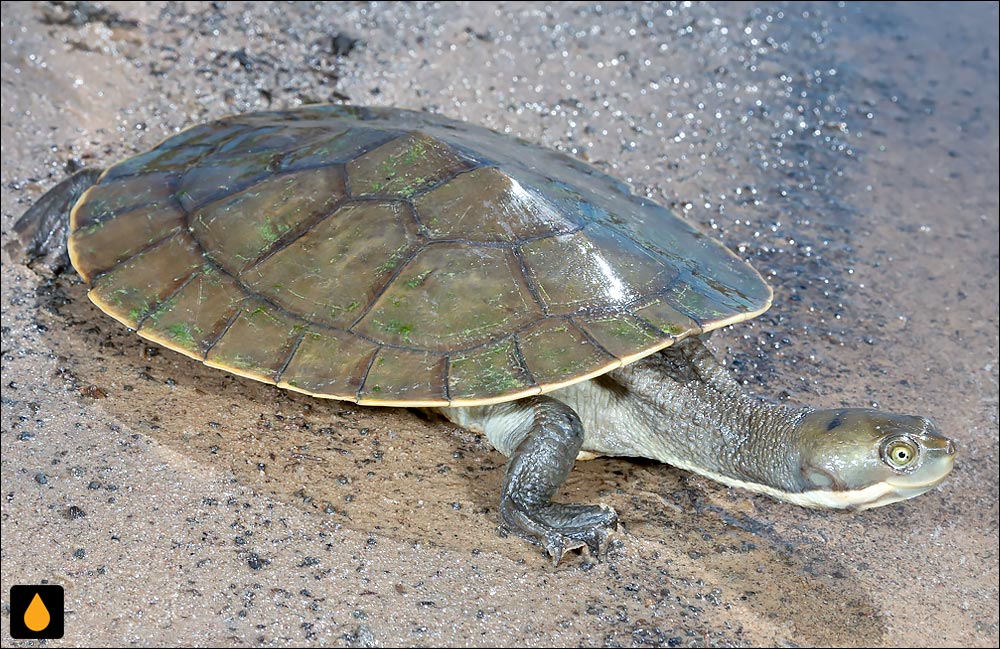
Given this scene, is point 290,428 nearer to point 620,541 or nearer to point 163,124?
point 620,541

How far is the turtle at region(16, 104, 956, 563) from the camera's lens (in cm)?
314

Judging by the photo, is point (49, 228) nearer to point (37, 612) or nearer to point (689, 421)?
point (37, 612)

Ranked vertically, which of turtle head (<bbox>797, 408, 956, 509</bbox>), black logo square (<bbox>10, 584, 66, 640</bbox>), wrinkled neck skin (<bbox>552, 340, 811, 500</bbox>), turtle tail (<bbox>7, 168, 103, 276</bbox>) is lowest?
black logo square (<bbox>10, 584, 66, 640</bbox>)

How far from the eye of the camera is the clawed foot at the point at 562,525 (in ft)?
10.0

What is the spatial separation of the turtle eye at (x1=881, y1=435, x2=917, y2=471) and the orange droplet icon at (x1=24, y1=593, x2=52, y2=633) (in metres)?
2.71

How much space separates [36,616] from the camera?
2.64 metres

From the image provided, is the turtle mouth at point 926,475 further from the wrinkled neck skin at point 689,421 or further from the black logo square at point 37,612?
the black logo square at point 37,612

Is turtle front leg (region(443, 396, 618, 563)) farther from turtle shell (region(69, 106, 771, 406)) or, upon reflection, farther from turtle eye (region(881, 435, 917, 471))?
turtle eye (region(881, 435, 917, 471))

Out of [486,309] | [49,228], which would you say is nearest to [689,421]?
[486,309]

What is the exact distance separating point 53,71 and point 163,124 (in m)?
0.83

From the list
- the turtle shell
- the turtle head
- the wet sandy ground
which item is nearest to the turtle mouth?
the turtle head

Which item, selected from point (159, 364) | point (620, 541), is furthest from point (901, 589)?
point (159, 364)

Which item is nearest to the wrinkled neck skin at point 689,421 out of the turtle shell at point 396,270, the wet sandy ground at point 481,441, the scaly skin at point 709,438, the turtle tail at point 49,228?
the scaly skin at point 709,438

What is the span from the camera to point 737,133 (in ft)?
19.5
